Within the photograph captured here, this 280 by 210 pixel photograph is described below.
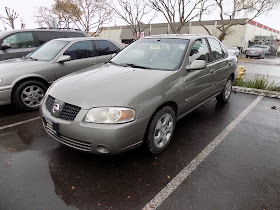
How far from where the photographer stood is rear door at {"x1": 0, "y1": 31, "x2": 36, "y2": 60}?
600 centimetres

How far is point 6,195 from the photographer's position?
2.22 metres

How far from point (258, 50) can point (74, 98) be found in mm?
28015

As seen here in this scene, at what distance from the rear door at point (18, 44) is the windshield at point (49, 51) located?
1342 mm

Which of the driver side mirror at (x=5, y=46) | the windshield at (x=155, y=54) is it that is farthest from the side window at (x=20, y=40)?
the windshield at (x=155, y=54)

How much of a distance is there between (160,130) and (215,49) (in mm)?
2597

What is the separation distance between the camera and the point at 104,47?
19.5ft

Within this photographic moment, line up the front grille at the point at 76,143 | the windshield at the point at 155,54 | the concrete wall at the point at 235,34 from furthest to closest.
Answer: the concrete wall at the point at 235,34, the windshield at the point at 155,54, the front grille at the point at 76,143

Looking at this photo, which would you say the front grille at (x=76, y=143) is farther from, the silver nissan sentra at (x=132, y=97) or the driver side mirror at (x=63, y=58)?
the driver side mirror at (x=63, y=58)

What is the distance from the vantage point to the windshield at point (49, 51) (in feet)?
16.4

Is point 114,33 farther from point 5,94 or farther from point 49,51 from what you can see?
point 5,94

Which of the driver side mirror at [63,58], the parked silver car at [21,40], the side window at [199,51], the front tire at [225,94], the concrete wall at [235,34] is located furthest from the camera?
the concrete wall at [235,34]

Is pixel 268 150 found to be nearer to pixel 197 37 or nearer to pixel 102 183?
pixel 197 37

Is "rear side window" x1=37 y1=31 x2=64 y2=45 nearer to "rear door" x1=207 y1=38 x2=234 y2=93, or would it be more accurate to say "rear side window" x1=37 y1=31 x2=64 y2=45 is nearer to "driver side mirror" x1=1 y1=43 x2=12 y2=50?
"driver side mirror" x1=1 y1=43 x2=12 y2=50

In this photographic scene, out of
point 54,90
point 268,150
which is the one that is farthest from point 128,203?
point 268,150
